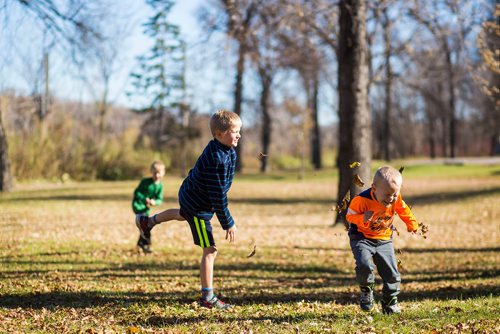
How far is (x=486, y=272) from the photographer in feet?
29.4

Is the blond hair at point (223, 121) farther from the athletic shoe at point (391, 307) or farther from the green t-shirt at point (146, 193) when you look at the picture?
the green t-shirt at point (146, 193)

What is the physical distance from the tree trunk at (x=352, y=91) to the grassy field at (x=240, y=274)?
188 cm

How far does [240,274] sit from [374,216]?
367 cm

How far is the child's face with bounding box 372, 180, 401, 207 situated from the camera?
477 centimetres

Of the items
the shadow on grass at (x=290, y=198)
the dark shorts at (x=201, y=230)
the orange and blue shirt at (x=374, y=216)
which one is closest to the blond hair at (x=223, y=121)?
the dark shorts at (x=201, y=230)

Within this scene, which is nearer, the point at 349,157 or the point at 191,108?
the point at 349,157

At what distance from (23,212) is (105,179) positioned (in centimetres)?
1741

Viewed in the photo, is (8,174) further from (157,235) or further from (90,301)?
(90,301)

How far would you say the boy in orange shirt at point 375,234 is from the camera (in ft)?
16.5

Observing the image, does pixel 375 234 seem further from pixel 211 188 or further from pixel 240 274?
pixel 240 274

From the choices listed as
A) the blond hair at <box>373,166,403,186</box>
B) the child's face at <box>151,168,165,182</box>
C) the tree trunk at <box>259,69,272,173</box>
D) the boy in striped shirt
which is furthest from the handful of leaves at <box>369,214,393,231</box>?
the tree trunk at <box>259,69,272,173</box>

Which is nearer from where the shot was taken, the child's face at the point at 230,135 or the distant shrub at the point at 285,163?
the child's face at the point at 230,135

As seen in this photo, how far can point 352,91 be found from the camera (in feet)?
40.9

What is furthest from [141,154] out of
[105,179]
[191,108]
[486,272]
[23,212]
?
[486,272]
